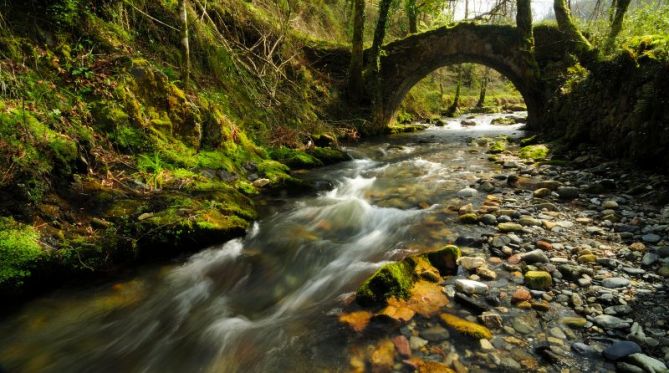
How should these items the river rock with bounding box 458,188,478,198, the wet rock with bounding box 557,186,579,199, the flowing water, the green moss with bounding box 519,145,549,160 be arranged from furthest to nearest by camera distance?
1. the green moss with bounding box 519,145,549,160
2. the river rock with bounding box 458,188,478,198
3. the wet rock with bounding box 557,186,579,199
4. the flowing water

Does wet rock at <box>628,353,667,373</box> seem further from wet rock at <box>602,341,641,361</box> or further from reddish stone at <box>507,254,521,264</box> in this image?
reddish stone at <box>507,254,521,264</box>

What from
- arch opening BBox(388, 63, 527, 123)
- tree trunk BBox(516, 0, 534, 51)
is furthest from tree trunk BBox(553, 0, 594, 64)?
arch opening BBox(388, 63, 527, 123)

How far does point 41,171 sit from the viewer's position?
4000mm

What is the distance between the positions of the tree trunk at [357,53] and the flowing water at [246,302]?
863 centimetres

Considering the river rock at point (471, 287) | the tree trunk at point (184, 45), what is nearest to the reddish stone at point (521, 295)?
the river rock at point (471, 287)

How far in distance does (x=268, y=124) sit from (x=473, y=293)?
754 centimetres

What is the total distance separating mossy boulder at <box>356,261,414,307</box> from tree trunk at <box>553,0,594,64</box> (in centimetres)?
1119

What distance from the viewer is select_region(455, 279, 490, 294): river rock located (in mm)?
3336

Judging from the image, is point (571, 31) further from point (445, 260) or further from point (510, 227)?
point (445, 260)

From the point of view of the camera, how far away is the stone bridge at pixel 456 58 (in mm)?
13273

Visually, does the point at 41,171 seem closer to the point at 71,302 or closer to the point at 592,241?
the point at 71,302

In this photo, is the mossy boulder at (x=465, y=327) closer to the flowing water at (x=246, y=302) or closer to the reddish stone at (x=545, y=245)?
the flowing water at (x=246, y=302)

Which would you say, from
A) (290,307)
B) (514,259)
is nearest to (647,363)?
(514,259)

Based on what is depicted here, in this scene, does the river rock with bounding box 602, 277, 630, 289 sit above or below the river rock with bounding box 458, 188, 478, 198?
above
